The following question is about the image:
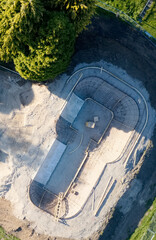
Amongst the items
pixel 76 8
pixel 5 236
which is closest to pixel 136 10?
pixel 76 8

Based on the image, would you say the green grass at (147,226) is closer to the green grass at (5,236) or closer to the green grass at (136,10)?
the green grass at (5,236)

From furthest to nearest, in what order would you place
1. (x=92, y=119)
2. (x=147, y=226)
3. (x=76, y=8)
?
(x=92, y=119) → (x=147, y=226) → (x=76, y=8)

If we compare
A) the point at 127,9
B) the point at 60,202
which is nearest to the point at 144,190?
the point at 60,202

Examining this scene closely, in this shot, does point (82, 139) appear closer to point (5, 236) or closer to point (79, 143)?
point (79, 143)

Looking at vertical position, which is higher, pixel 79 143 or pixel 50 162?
pixel 79 143

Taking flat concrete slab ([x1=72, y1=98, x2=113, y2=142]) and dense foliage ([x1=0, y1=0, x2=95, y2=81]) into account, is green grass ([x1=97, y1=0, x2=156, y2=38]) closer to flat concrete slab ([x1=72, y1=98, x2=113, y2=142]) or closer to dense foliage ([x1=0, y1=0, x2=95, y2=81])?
dense foliage ([x1=0, y1=0, x2=95, y2=81])

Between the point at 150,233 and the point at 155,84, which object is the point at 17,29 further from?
the point at 150,233
